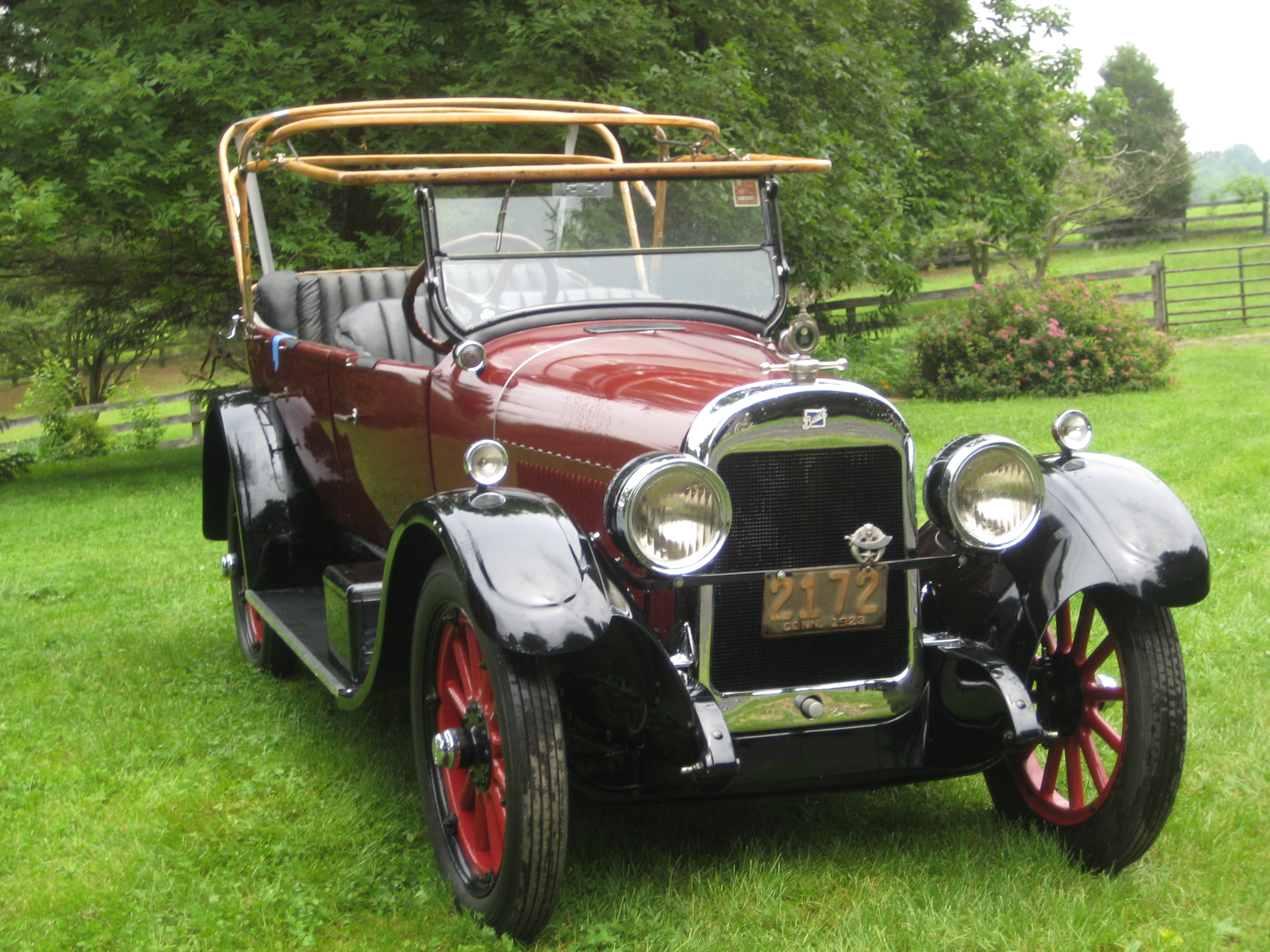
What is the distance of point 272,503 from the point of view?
4867 millimetres

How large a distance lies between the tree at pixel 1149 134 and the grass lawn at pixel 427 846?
3080 cm

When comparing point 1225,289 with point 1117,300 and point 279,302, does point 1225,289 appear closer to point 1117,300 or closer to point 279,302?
point 1117,300

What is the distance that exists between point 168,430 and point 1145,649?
79.9 feet

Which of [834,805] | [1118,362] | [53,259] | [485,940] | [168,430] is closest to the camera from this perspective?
[485,940]

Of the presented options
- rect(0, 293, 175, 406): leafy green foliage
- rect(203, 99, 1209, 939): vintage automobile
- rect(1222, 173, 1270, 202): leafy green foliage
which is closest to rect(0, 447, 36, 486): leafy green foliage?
rect(0, 293, 175, 406): leafy green foliage

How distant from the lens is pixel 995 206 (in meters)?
18.3

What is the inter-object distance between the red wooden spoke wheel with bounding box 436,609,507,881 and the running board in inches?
17.8

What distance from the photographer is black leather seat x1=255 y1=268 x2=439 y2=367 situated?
16.3 feet

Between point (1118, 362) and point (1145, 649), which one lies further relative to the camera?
point (1118, 362)

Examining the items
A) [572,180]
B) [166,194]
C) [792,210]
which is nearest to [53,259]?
[166,194]

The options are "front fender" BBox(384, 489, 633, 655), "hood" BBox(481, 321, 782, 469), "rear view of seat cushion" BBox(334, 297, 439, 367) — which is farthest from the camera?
"rear view of seat cushion" BBox(334, 297, 439, 367)

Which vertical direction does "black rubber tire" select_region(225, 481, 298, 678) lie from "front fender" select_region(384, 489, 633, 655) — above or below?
below

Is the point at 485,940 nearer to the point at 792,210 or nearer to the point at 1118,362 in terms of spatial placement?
the point at 792,210

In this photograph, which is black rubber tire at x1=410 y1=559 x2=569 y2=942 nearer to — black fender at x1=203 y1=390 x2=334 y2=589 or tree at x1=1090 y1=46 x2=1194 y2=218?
black fender at x1=203 y1=390 x2=334 y2=589
